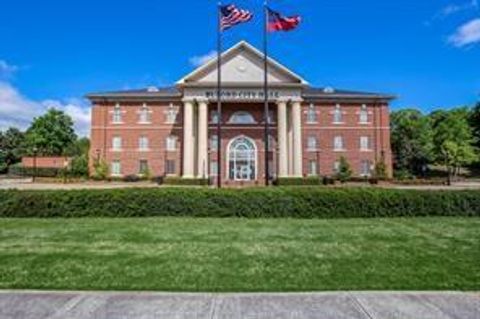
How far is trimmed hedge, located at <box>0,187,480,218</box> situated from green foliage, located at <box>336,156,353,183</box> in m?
27.8

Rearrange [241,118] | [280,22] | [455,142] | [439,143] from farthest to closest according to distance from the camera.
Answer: [439,143] → [455,142] → [241,118] → [280,22]

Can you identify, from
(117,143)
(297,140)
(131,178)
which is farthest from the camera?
(117,143)

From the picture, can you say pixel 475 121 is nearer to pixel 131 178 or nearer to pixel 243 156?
pixel 243 156

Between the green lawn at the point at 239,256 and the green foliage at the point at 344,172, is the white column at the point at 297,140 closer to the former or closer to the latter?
the green foliage at the point at 344,172

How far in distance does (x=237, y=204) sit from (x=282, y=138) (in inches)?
1124

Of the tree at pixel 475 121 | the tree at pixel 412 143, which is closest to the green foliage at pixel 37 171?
the tree at pixel 412 143

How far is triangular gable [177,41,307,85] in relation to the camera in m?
43.0

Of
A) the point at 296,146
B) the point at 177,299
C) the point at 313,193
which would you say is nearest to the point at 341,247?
the point at 177,299

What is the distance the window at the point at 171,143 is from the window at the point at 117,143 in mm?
5558

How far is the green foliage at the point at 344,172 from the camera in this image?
4297 cm

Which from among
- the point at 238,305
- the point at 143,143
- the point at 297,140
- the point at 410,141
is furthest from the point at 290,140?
the point at 238,305

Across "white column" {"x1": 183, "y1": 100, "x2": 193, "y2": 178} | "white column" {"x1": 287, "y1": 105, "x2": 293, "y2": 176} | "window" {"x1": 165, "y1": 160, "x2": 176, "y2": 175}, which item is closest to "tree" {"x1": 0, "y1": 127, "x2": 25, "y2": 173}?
"window" {"x1": 165, "y1": 160, "x2": 176, "y2": 175}

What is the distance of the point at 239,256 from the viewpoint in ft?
26.4

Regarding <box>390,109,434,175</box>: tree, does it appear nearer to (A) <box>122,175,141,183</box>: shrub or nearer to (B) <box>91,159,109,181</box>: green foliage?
(A) <box>122,175,141,183</box>: shrub
